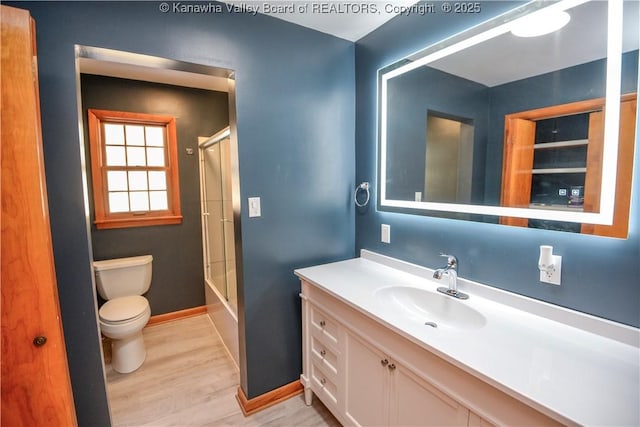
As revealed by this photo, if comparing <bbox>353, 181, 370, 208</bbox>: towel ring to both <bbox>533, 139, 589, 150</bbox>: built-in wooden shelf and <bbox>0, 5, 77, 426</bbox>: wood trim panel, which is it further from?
<bbox>0, 5, 77, 426</bbox>: wood trim panel

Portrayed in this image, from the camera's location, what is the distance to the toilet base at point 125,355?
219 centimetres

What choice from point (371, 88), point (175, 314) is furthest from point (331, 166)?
point (175, 314)

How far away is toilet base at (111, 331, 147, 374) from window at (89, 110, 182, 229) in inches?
40.2

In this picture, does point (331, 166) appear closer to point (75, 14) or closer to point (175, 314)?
point (75, 14)

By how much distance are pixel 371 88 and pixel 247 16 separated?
834mm

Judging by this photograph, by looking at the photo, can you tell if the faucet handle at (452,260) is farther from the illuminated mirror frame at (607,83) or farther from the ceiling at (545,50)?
the ceiling at (545,50)

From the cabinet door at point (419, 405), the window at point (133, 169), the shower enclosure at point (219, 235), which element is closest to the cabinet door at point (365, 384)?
the cabinet door at point (419, 405)

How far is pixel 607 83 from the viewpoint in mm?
969

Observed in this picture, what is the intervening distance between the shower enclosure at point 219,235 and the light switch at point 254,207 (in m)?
0.47

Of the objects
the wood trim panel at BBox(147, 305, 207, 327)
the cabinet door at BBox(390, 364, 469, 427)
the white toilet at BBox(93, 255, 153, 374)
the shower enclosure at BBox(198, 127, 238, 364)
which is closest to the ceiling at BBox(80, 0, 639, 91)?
the shower enclosure at BBox(198, 127, 238, 364)

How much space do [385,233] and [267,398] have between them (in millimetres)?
1286

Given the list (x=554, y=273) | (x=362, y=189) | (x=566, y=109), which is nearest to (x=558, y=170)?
(x=566, y=109)

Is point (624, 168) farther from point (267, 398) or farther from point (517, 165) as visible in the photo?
point (267, 398)

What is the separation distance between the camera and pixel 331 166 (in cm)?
197
